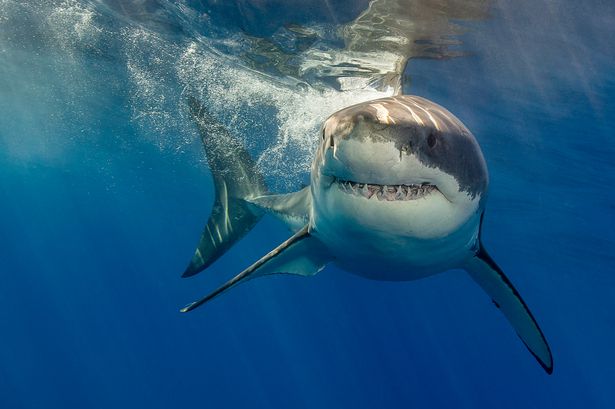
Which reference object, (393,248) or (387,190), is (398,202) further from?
(393,248)

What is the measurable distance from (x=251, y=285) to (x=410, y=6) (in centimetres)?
7092

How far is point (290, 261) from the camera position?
5430 mm

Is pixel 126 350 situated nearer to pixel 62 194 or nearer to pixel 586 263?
pixel 62 194

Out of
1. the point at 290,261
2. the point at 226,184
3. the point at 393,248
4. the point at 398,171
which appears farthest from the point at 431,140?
the point at 226,184

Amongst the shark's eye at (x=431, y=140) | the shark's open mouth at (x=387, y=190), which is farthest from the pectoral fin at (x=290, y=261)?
the shark's eye at (x=431, y=140)

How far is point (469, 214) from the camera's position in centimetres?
364

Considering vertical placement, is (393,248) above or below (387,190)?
below

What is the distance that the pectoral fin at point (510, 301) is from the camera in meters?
5.15

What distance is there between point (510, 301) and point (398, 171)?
3522 mm

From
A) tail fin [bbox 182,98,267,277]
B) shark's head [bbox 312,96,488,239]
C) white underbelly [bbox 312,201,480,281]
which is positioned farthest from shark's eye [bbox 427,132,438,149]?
tail fin [bbox 182,98,267,277]

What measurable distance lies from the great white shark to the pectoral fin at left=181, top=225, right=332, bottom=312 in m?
0.01

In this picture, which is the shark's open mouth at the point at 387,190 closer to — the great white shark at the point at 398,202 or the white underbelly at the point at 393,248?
the great white shark at the point at 398,202

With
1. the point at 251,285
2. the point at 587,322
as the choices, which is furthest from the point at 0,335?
the point at 587,322

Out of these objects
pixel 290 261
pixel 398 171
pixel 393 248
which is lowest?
pixel 290 261
